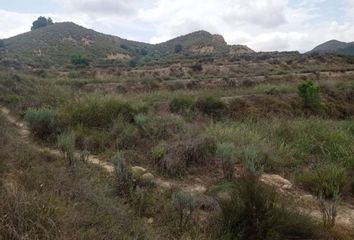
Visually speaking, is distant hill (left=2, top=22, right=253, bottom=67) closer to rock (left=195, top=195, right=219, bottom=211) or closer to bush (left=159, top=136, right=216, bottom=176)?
bush (left=159, top=136, right=216, bottom=176)

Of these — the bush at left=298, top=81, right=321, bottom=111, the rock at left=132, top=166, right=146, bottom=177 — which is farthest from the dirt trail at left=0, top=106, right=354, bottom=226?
the bush at left=298, top=81, right=321, bottom=111

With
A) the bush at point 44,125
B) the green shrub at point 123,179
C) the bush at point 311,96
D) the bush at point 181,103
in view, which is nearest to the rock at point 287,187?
the green shrub at point 123,179

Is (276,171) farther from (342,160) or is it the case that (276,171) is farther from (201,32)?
(201,32)

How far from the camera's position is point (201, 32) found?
98.1 m

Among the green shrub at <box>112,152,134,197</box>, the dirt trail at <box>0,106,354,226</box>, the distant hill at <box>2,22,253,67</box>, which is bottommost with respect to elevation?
the dirt trail at <box>0,106,354,226</box>

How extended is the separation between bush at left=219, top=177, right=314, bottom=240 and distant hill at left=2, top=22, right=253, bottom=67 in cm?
5053

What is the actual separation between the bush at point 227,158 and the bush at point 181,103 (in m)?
6.79

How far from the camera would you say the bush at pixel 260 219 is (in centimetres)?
476

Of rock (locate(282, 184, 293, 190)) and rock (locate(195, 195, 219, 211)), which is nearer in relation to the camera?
rock (locate(195, 195, 219, 211))

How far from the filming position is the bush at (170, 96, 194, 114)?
14.7m

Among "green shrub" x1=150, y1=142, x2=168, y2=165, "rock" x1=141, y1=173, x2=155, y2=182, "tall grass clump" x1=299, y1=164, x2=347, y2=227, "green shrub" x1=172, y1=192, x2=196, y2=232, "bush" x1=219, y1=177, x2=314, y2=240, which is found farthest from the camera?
"green shrub" x1=150, y1=142, x2=168, y2=165

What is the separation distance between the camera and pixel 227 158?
7156 millimetres

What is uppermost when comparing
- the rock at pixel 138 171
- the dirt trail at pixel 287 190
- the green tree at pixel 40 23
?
the green tree at pixel 40 23

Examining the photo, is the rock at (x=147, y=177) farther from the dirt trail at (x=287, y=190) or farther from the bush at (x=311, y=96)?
the bush at (x=311, y=96)
